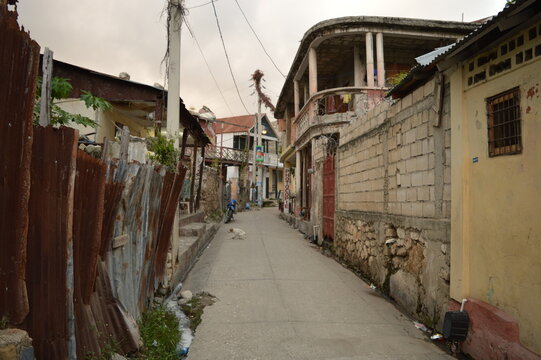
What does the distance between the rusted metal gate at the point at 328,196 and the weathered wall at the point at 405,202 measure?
75.3 inches

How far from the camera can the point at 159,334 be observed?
4082 mm

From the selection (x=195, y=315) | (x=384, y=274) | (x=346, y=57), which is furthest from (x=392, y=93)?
(x=346, y=57)

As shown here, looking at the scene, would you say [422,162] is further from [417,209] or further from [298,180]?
[298,180]

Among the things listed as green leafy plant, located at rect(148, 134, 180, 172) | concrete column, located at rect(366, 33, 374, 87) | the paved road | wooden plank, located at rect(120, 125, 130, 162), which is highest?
concrete column, located at rect(366, 33, 374, 87)

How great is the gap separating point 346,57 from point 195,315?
44.1 feet

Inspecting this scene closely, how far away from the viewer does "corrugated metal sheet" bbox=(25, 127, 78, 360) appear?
2.29m

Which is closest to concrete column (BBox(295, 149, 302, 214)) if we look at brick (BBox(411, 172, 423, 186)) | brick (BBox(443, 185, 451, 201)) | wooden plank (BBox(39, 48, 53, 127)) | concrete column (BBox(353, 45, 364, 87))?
concrete column (BBox(353, 45, 364, 87))

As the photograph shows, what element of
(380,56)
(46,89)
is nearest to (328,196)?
(380,56)

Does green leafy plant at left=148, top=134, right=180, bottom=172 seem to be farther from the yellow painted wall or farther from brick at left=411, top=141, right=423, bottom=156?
the yellow painted wall

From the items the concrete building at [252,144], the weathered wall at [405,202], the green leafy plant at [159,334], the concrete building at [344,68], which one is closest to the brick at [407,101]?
the weathered wall at [405,202]

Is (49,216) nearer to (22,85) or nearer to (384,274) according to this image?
(22,85)

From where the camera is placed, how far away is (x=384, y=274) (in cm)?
689

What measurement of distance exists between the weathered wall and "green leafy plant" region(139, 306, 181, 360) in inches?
129

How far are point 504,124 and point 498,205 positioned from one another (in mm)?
812
